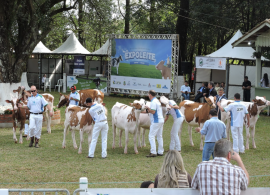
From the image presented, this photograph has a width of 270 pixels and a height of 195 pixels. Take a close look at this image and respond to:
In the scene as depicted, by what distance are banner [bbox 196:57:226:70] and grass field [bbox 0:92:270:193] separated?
10.7 meters

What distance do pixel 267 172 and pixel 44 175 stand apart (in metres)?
5.66

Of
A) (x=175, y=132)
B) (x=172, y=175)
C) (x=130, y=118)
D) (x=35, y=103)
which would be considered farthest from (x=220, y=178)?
(x=35, y=103)

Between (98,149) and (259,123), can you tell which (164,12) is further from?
(98,149)

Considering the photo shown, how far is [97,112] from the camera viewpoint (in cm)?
1101

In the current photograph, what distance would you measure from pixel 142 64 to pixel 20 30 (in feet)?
29.4

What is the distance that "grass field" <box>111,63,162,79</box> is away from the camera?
88.2 feet

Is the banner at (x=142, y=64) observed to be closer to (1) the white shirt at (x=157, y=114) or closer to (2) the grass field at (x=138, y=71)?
(2) the grass field at (x=138, y=71)

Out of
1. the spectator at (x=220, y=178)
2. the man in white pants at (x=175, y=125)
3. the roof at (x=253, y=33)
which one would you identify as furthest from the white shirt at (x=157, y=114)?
the roof at (x=253, y=33)

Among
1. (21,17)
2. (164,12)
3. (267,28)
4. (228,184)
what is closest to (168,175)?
(228,184)

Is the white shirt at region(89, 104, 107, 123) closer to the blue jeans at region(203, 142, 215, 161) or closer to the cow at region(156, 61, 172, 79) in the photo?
the blue jeans at region(203, 142, 215, 161)

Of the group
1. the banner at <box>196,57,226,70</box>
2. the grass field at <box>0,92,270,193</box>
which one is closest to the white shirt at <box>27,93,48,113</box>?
the grass field at <box>0,92,270,193</box>

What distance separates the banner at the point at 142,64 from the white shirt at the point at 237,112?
14321mm

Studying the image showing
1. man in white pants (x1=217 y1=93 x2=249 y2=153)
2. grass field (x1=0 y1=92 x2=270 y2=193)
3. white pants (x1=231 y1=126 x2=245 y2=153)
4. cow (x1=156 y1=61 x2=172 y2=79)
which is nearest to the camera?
grass field (x1=0 y1=92 x2=270 y2=193)

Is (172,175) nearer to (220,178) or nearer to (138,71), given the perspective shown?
(220,178)
